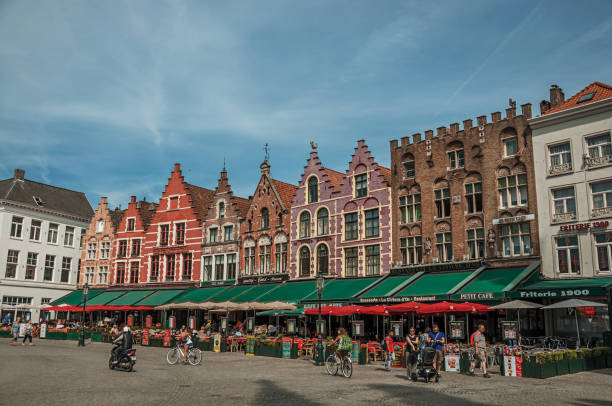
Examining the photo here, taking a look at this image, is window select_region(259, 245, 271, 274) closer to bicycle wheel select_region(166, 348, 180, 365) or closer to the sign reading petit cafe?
bicycle wheel select_region(166, 348, 180, 365)

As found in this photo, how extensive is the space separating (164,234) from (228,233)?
26.2 feet

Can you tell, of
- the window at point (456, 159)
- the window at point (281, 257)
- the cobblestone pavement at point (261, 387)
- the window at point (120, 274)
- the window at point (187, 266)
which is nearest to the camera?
the cobblestone pavement at point (261, 387)

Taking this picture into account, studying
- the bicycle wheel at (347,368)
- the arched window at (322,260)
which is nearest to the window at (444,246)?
the arched window at (322,260)

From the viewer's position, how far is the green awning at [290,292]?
35.0 m

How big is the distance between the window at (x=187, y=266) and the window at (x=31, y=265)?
17930mm

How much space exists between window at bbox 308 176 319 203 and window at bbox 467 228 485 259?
1207 cm

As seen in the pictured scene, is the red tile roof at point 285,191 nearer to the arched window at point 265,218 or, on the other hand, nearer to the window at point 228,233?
the arched window at point 265,218

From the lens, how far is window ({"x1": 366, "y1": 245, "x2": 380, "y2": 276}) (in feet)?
115

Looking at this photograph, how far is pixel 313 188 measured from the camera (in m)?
40.0

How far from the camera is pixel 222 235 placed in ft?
150

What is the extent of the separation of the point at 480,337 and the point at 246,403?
423 inches

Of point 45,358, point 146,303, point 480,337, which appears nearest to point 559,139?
point 480,337

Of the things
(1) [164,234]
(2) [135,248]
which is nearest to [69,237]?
(2) [135,248]

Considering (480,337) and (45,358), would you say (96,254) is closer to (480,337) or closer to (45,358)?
(45,358)
